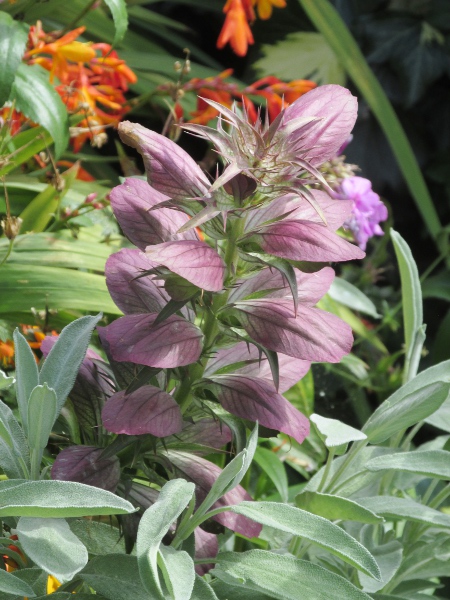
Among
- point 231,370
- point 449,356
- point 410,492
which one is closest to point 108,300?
point 231,370

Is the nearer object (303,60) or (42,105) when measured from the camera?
(42,105)

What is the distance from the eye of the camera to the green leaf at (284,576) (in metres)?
0.40

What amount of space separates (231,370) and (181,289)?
9 cm

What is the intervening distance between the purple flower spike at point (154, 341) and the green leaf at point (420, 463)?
0.14 meters

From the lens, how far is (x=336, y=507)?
17.5 inches

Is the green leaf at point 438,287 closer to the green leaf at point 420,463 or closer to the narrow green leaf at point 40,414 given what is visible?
the green leaf at point 420,463

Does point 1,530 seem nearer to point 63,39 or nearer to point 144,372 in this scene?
point 144,372

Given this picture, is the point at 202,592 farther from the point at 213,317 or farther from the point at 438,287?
the point at 438,287

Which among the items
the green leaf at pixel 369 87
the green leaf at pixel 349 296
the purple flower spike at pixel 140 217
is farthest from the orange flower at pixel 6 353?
the green leaf at pixel 369 87

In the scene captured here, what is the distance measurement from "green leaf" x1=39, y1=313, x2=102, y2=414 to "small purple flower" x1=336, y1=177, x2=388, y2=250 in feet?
1.80

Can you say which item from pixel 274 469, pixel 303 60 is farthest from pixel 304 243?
pixel 303 60

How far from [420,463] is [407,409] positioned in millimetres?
32

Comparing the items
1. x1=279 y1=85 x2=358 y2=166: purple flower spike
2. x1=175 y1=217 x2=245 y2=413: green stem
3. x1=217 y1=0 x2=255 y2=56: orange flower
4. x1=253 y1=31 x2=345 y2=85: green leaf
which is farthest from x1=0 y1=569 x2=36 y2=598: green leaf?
x1=253 y1=31 x2=345 y2=85: green leaf

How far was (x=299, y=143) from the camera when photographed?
0.44 metres
